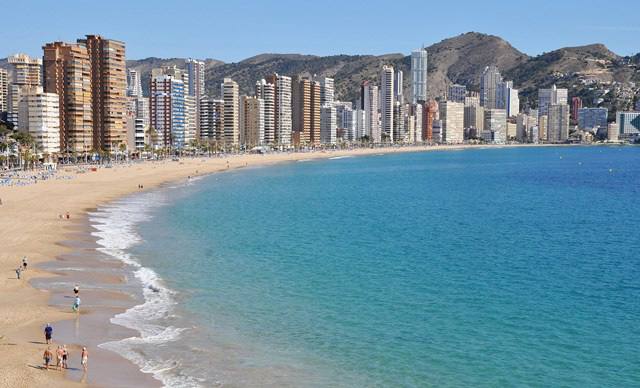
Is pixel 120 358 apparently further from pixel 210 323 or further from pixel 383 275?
pixel 383 275

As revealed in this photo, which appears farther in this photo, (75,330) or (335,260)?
(335,260)

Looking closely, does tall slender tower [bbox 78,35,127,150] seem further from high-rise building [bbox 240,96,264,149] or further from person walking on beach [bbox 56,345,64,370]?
person walking on beach [bbox 56,345,64,370]

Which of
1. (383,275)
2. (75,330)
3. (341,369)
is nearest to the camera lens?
(341,369)

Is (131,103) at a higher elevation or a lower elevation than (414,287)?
higher

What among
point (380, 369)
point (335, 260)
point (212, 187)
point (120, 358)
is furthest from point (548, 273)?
point (212, 187)

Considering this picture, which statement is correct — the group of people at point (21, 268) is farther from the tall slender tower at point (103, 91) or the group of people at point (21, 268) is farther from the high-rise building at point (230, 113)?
the high-rise building at point (230, 113)

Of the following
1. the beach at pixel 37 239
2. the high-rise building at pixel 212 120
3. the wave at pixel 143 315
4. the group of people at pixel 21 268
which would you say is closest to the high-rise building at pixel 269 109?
the high-rise building at pixel 212 120
